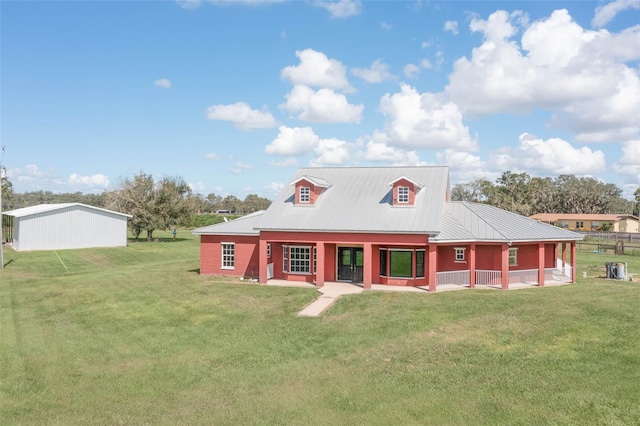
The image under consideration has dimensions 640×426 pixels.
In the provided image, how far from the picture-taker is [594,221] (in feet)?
272

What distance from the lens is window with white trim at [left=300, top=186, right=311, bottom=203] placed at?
93.2ft

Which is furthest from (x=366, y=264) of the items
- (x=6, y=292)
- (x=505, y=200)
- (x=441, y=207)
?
(x=505, y=200)

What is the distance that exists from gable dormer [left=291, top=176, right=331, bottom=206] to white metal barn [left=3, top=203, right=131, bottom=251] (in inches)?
1038

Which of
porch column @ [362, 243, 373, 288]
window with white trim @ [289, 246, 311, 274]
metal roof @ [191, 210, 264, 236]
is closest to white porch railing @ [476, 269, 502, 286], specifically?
porch column @ [362, 243, 373, 288]

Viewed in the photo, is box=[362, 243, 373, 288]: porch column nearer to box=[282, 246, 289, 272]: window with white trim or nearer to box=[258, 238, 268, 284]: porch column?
box=[282, 246, 289, 272]: window with white trim

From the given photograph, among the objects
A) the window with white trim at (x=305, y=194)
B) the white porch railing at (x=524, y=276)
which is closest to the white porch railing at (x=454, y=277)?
the white porch railing at (x=524, y=276)

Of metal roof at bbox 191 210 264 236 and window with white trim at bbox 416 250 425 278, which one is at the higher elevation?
metal roof at bbox 191 210 264 236

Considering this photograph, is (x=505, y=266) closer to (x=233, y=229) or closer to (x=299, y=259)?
(x=299, y=259)

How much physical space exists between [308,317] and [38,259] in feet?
93.6

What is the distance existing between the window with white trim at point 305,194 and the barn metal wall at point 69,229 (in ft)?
87.7


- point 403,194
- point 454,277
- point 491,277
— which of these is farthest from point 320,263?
point 491,277

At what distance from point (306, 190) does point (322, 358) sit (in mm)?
15805

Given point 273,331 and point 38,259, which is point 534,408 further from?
point 38,259

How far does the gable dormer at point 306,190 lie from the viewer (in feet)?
92.7
